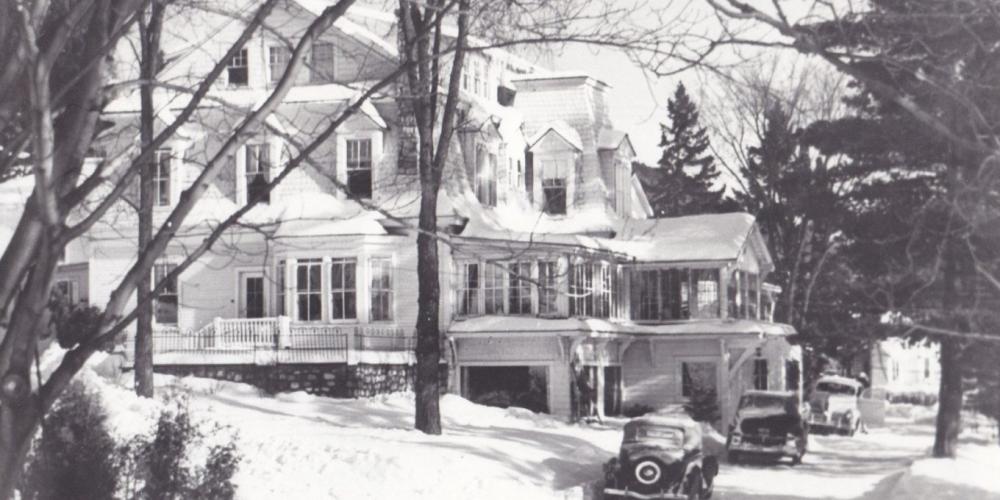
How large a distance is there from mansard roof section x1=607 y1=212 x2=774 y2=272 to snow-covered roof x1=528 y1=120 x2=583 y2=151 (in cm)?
302

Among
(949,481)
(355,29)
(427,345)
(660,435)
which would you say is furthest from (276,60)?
(949,481)

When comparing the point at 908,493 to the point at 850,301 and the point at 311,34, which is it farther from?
the point at 311,34

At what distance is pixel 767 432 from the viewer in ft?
108

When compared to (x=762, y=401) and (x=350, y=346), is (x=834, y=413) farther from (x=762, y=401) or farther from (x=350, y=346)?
(x=350, y=346)

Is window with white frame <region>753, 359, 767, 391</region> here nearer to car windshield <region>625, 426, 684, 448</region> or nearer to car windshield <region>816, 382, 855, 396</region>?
car windshield <region>816, 382, 855, 396</region>

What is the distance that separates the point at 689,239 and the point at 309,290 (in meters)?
13.1

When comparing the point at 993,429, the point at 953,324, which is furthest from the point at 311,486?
the point at 993,429

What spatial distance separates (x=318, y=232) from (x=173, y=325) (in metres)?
5.35

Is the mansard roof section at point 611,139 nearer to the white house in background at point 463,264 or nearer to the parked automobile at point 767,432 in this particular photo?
the white house in background at point 463,264

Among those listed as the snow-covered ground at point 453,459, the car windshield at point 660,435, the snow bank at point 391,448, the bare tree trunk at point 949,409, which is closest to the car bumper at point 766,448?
the snow-covered ground at point 453,459

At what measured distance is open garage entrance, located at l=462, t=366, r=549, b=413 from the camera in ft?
116

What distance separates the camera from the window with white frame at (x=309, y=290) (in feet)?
113

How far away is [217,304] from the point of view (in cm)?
3541

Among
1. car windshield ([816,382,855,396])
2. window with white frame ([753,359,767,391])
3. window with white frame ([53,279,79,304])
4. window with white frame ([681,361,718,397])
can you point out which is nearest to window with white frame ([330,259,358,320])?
window with white frame ([53,279,79,304])
